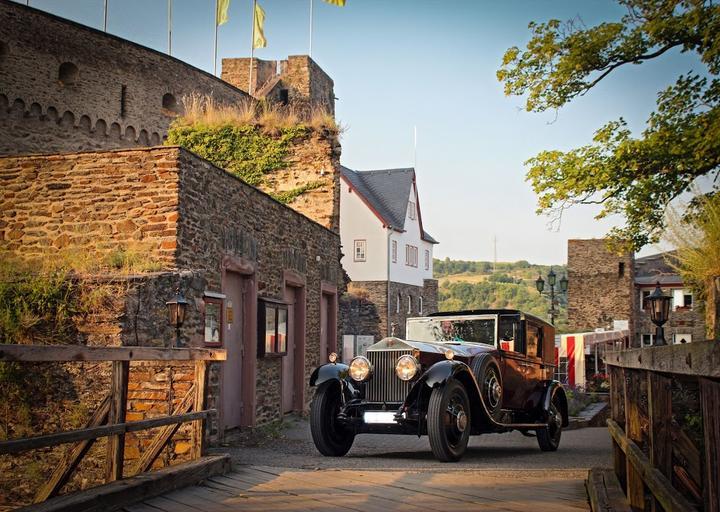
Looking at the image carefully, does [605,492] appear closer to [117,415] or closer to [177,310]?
[117,415]

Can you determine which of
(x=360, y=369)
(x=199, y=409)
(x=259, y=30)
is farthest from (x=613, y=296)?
(x=199, y=409)

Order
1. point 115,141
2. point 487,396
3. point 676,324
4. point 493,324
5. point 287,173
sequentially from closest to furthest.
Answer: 1. point 487,396
2. point 493,324
3. point 287,173
4. point 115,141
5. point 676,324

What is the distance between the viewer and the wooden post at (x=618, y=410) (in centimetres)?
606

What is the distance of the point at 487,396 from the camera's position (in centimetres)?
1002

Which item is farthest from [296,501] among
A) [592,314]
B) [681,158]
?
[592,314]

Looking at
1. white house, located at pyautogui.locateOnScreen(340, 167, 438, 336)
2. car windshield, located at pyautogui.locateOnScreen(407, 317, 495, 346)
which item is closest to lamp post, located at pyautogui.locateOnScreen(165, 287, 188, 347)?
car windshield, located at pyautogui.locateOnScreen(407, 317, 495, 346)

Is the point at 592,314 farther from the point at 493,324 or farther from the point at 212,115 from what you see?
the point at 493,324

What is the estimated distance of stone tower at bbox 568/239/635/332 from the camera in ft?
137

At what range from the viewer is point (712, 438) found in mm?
2729

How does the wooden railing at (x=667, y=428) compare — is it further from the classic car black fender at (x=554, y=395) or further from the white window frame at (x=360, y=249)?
the white window frame at (x=360, y=249)

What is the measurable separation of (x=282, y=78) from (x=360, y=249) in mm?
10585

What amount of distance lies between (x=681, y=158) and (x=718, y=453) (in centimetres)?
1153

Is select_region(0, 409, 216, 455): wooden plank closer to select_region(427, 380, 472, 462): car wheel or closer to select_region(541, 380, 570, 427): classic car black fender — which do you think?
select_region(427, 380, 472, 462): car wheel

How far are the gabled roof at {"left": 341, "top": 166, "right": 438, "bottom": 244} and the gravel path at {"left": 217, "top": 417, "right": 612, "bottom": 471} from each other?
1202 inches
